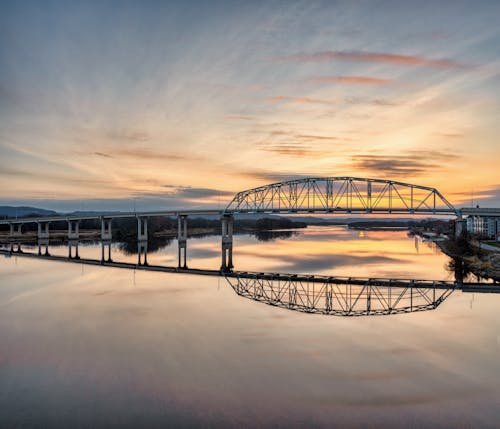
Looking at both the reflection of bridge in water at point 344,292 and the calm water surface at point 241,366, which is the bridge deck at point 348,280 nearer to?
the reflection of bridge in water at point 344,292

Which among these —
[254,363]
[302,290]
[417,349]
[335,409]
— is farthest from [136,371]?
[302,290]

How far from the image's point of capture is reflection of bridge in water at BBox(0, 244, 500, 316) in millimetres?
22812

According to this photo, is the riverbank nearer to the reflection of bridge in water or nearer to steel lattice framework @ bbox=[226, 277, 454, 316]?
the reflection of bridge in water

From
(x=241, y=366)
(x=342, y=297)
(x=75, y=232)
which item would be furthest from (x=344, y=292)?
(x=75, y=232)

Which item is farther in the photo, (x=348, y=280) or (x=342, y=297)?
(x=348, y=280)

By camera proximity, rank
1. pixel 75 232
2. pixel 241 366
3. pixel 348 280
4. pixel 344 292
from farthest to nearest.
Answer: pixel 75 232
pixel 348 280
pixel 344 292
pixel 241 366

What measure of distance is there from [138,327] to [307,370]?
943cm

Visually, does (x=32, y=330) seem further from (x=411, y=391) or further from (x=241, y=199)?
(x=241, y=199)

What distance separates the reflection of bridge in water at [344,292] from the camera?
22.8m

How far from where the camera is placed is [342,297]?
2588 cm

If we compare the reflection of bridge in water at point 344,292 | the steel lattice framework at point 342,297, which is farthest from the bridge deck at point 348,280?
the steel lattice framework at point 342,297

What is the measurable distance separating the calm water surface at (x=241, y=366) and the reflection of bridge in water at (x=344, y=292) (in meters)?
1.47

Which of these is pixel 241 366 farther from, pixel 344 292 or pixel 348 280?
pixel 348 280

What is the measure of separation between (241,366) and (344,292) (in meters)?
17.0
